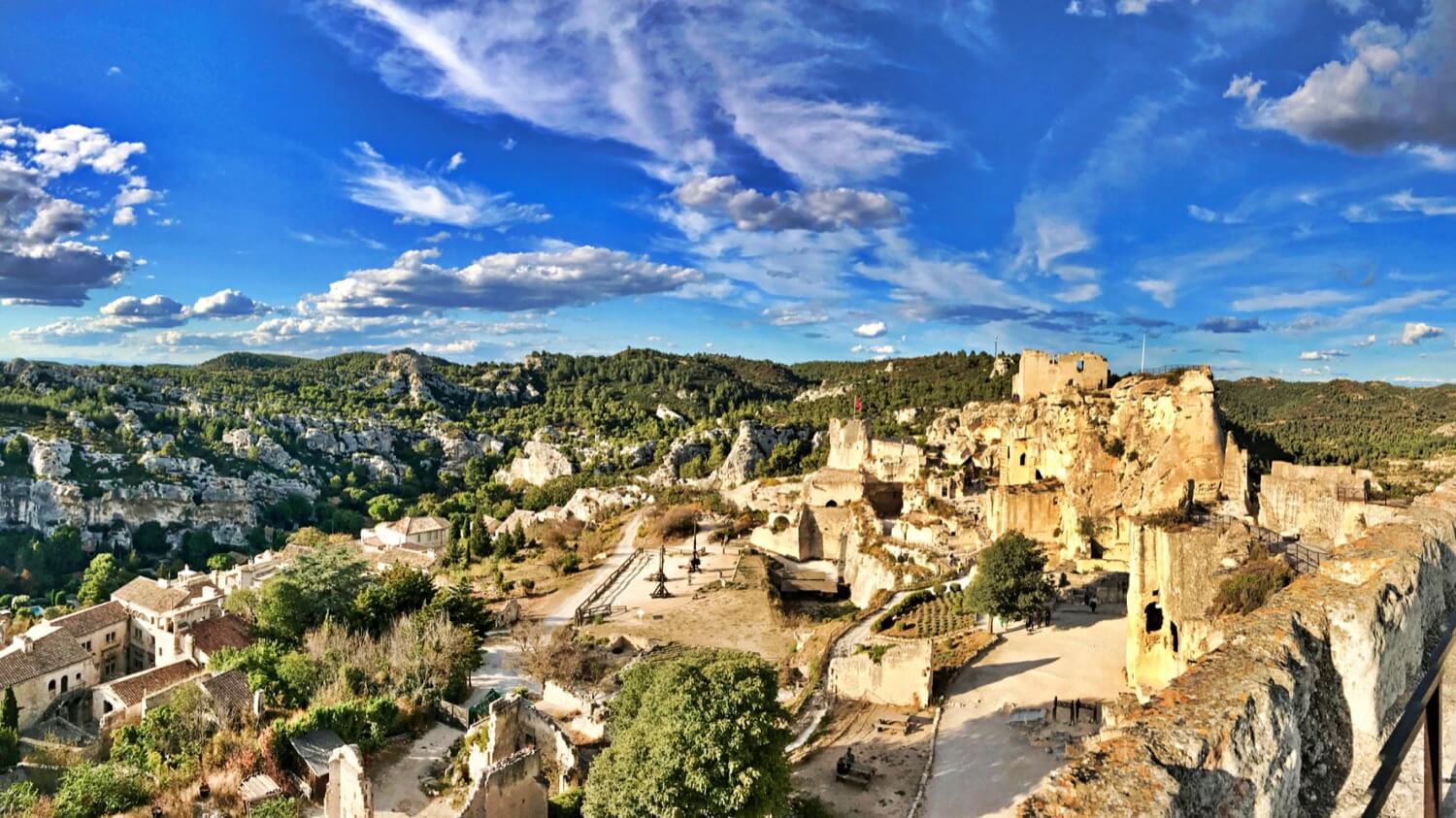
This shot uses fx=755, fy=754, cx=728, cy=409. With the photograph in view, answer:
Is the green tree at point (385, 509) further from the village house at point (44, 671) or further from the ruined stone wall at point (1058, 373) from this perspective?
the ruined stone wall at point (1058, 373)

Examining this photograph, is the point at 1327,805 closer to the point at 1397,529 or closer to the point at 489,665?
the point at 1397,529

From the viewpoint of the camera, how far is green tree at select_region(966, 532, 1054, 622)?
80.9 ft

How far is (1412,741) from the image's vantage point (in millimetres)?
3523

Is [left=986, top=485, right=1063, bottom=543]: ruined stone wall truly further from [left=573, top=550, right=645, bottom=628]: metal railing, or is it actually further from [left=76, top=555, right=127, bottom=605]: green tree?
[left=76, top=555, right=127, bottom=605]: green tree

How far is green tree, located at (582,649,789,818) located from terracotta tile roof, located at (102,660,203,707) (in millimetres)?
19257

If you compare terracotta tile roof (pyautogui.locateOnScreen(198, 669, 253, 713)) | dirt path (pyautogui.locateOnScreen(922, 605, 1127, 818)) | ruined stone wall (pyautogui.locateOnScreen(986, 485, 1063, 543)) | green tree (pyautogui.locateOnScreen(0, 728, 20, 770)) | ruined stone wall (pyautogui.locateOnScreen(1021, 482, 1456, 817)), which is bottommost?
green tree (pyautogui.locateOnScreen(0, 728, 20, 770))

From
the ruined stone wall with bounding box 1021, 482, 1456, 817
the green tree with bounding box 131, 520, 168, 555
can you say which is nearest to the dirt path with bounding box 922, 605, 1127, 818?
the ruined stone wall with bounding box 1021, 482, 1456, 817

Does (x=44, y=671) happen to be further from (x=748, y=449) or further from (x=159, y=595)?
(x=748, y=449)

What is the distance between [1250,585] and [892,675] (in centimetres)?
1011

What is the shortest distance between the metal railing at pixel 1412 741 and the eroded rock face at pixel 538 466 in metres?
89.2

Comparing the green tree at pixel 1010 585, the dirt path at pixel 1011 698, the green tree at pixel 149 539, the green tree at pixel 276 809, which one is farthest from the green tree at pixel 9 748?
the green tree at pixel 149 539

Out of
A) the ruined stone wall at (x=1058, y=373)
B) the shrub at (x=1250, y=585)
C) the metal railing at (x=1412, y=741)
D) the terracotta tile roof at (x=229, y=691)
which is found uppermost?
the ruined stone wall at (x=1058, y=373)

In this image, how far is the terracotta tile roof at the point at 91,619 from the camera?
3177 cm

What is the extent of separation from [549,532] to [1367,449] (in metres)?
59.2
